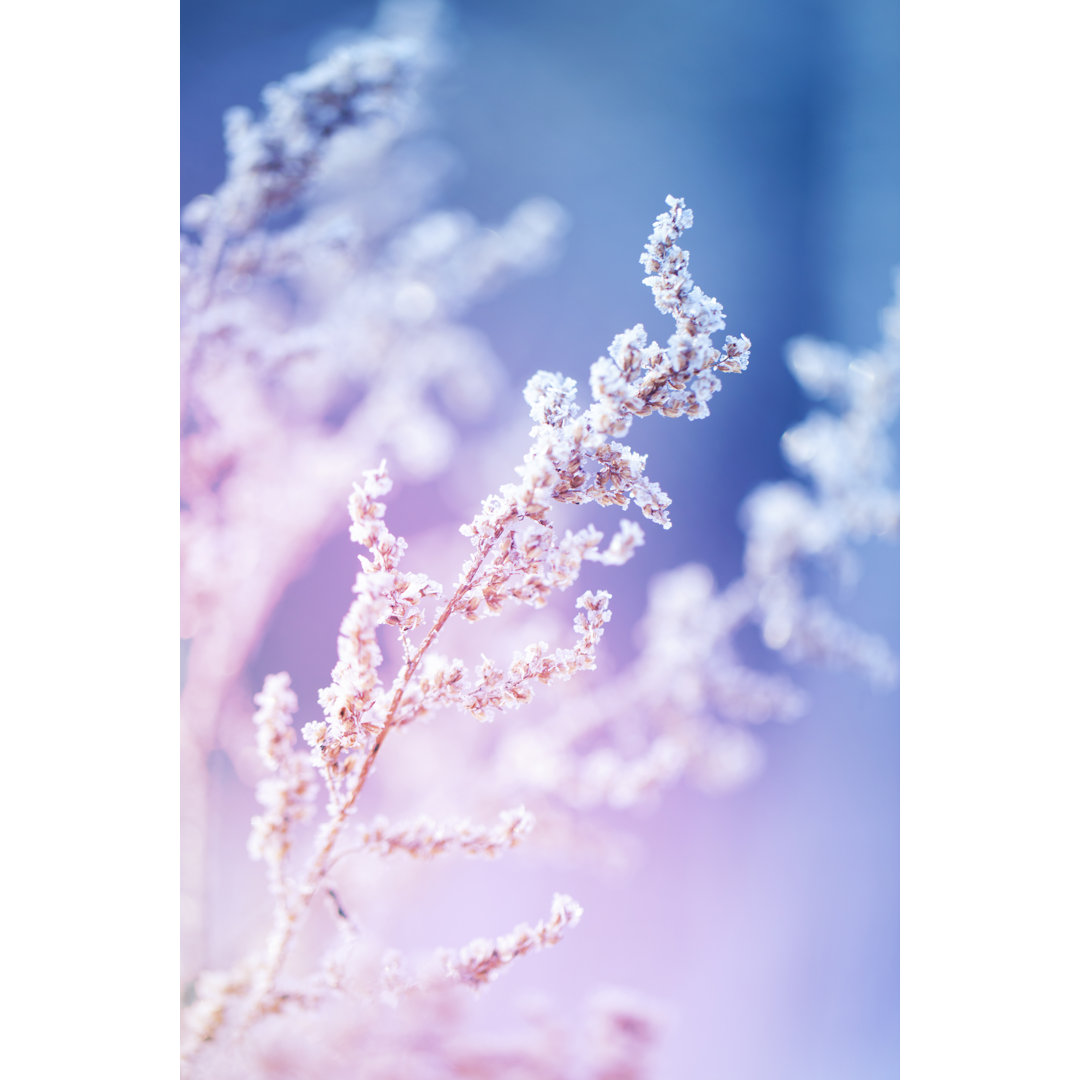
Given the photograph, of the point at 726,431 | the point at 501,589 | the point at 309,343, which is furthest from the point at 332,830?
the point at 726,431

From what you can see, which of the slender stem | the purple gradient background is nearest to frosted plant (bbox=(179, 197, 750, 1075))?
the slender stem

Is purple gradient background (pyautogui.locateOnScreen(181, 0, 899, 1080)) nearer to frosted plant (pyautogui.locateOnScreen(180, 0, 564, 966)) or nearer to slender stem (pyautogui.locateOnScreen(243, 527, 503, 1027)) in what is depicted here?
frosted plant (pyautogui.locateOnScreen(180, 0, 564, 966))

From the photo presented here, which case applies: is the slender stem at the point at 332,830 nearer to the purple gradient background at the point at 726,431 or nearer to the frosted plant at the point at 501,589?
the frosted plant at the point at 501,589

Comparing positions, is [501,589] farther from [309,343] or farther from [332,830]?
[309,343]

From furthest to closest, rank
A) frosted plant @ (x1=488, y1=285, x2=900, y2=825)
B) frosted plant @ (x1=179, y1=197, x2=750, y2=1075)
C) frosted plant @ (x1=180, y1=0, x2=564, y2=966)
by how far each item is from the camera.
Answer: frosted plant @ (x1=488, y1=285, x2=900, y2=825) < frosted plant @ (x1=180, y1=0, x2=564, y2=966) < frosted plant @ (x1=179, y1=197, x2=750, y2=1075)
